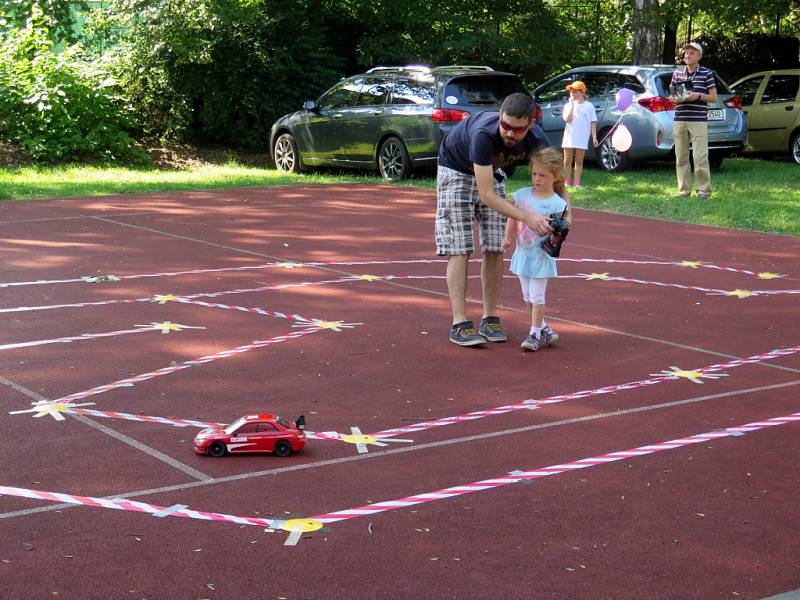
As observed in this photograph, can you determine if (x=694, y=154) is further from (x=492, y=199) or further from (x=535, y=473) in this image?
(x=535, y=473)

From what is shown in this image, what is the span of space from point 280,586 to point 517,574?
82cm

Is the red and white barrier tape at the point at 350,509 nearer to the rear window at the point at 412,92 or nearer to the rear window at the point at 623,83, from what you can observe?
the rear window at the point at 412,92

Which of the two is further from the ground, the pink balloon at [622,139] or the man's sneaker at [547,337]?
the pink balloon at [622,139]

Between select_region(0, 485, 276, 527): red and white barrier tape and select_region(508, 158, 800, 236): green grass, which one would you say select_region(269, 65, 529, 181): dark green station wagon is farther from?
select_region(0, 485, 276, 527): red and white barrier tape

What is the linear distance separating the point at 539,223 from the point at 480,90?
38.9 feet

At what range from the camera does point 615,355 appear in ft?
24.9

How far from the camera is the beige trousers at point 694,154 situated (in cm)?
1612

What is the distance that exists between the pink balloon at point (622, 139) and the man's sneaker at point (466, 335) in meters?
11.8

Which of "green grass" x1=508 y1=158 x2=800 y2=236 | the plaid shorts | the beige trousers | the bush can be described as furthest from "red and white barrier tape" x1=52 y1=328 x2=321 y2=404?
the bush

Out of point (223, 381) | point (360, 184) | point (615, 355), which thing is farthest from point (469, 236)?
point (360, 184)

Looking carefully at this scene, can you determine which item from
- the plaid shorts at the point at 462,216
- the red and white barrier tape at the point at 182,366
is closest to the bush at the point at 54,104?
the red and white barrier tape at the point at 182,366

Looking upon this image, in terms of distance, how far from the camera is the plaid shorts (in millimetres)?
7891

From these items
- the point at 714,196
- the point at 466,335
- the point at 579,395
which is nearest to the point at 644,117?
the point at 714,196

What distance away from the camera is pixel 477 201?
26.1 feet
